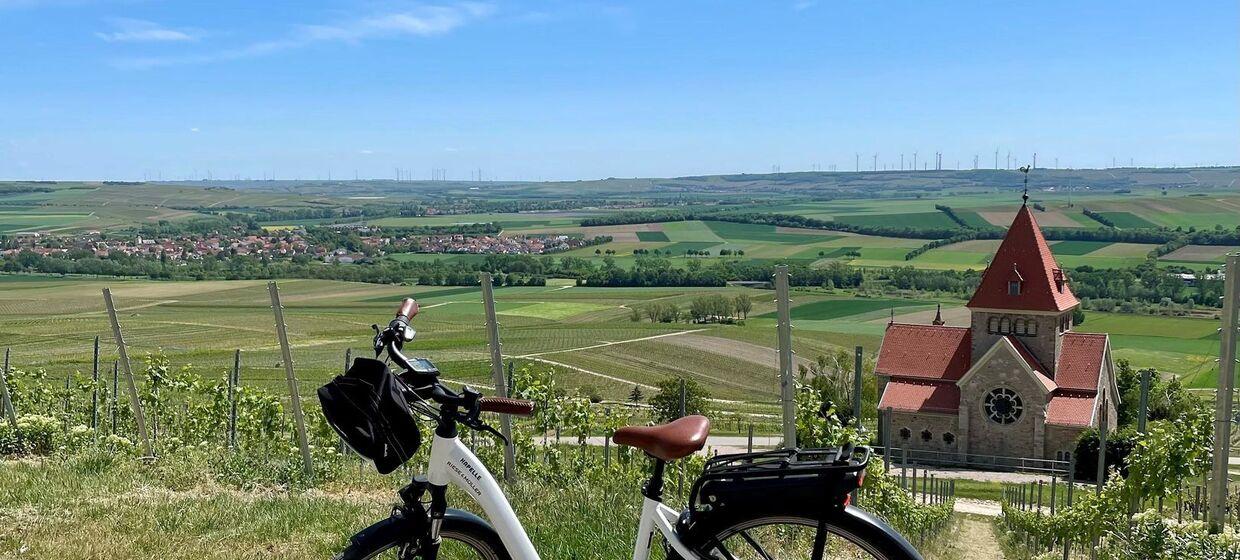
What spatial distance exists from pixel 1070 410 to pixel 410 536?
4204cm

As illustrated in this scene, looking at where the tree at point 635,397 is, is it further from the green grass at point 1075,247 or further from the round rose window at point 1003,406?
the green grass at point 1075,247

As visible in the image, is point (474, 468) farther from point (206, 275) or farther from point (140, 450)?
point (206, 275)

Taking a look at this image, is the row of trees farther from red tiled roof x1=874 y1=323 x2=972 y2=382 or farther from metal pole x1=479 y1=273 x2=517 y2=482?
metal pole x1=479 y1=273 x2=517 y2=482

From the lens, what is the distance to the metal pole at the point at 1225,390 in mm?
5215

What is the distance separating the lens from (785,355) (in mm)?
5070

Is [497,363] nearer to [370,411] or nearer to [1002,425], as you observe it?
[370,411]

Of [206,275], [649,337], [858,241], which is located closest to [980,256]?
[858,241]

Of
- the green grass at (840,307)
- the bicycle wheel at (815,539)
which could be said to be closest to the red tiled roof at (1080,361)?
the green grass at (840,307)

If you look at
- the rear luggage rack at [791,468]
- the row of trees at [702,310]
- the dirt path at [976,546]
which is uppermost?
the rear luggage rack at [791,468]

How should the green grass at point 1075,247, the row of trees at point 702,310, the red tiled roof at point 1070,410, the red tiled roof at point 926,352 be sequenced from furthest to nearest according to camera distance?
the green grass at point 1075,247 → the row of trees at point 702,310 → the red tiled roof at point 926,352 → the red tiled roof at point 1070,410

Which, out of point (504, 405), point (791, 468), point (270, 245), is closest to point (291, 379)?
point (504, 405)

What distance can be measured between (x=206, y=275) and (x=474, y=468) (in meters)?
90.1

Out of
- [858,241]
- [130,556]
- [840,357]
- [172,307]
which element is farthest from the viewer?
[858,241]

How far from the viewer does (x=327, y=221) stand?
530ft
